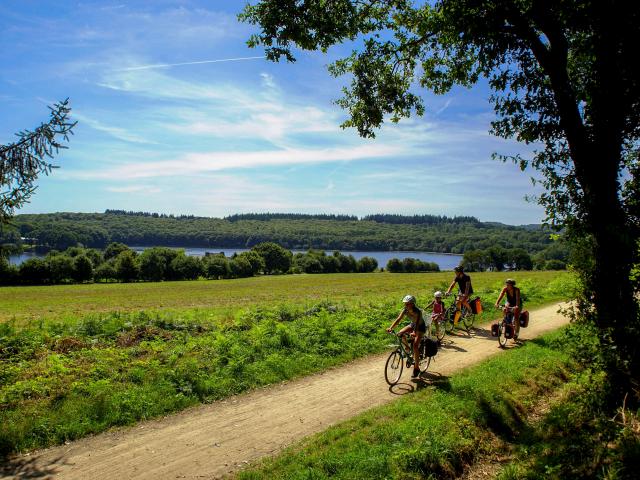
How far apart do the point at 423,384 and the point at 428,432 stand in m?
2.99

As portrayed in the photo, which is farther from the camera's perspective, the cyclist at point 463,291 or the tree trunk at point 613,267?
the cyclist at point 463,291

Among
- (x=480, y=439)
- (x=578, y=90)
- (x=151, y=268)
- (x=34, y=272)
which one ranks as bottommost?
(x=34, y=272)

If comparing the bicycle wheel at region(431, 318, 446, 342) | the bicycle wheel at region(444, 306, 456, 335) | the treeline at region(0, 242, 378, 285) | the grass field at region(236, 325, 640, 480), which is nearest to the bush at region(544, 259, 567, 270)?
the treeline at region(0, 242, 378, 285)

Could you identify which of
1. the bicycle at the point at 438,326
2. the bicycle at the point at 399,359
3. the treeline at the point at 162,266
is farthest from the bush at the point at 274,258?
the bicycle at the point at 399,359

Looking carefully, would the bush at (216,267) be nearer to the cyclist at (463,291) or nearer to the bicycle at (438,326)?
the cyclist at (463,291)

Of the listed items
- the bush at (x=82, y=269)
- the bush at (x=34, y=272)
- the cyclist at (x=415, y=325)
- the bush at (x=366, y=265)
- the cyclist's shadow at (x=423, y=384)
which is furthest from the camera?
the bush at (x=366, y=265)

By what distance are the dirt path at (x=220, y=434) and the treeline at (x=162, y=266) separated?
7448cm

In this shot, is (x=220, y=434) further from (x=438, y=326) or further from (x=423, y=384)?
(x=438, y=326)

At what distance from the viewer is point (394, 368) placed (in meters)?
10.6

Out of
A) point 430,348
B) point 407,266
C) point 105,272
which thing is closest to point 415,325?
point 430,348

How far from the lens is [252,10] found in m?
8.87

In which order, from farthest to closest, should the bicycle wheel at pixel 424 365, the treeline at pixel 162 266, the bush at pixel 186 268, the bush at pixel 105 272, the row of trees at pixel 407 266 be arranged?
the row of trees at pixel 407 266
the bush at pixel 186 268
the bush at pixel 105 272
the treeline at pixel 162 266
the bicycle wheel at pixel 424 365

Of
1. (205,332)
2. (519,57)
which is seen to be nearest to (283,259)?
(205,332)

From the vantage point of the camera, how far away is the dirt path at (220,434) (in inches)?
270
